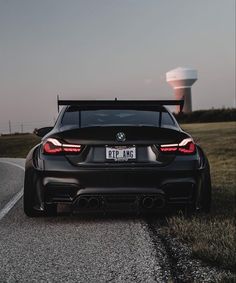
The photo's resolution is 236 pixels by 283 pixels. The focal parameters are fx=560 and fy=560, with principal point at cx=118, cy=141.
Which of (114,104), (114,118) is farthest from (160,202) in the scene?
(114,104)

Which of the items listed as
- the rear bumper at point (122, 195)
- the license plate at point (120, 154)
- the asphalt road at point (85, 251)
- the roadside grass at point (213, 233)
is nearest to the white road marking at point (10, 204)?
the asphalt road at point (85, 251)

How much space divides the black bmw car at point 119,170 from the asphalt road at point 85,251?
0.33 metres

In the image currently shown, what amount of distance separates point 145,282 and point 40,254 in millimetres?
1283

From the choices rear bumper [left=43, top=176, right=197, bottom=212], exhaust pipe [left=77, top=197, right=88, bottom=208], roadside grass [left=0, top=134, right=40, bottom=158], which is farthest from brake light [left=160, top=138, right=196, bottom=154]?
roadside grass [left=0, top=134, right=40, bottom=158]

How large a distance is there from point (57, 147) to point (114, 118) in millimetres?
853

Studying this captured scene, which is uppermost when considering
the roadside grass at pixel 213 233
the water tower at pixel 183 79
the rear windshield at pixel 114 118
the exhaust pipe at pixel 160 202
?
the rear windshield at pixel 114 118

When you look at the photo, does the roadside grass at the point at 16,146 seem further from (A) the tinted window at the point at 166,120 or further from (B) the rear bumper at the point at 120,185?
(B) the rear bumper at the point at 120,185

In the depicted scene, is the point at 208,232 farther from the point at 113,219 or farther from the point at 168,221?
the point at 113,219

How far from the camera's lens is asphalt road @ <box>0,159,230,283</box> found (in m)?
4.18

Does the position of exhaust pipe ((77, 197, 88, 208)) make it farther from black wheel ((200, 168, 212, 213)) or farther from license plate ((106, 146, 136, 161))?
black wheel ((200, 168, 212, 213))

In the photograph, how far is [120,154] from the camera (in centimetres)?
598

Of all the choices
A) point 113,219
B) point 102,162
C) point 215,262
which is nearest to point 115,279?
point 215,262

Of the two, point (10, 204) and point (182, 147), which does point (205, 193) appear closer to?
point (182, 147)

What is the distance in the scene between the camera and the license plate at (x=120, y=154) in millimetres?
5973
